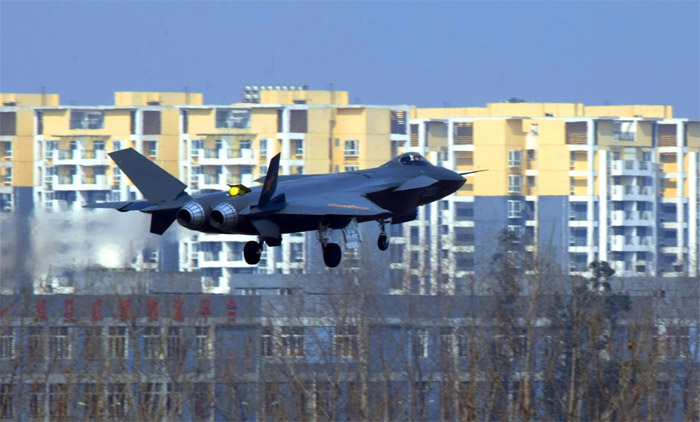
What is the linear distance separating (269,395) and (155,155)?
5042 centimetres

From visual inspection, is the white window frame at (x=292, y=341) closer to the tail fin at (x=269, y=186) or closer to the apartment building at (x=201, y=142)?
the apartment building at (x=201, y=142)

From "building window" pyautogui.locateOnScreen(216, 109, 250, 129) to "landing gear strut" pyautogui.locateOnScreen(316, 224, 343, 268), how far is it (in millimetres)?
70293

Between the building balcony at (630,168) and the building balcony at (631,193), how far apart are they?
4.37 ft

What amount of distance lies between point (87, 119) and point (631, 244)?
54.1 m

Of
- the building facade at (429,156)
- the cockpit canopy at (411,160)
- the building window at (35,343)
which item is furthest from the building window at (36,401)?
the building facade at (429,156)

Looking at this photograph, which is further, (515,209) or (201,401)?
(515,209)

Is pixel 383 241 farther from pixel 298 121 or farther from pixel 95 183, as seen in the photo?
pixel 95 183

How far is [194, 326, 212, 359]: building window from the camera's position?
168ft

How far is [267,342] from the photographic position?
5503 centimetres

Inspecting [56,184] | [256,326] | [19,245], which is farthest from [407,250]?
[19,245]

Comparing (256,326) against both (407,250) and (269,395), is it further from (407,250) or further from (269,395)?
(407,250)

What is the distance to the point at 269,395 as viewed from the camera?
49562mm

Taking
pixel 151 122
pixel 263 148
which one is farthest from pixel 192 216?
pixel 151 122

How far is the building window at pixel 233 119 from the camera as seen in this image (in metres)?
91.5
